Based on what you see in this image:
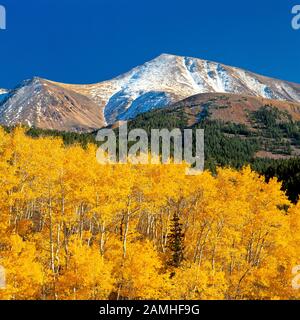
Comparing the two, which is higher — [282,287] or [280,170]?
[280,170]

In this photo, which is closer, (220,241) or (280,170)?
(220,241)

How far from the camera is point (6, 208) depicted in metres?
43.7

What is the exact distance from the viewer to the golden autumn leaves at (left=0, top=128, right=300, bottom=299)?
3328 centimetres

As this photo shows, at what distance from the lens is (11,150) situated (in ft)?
186

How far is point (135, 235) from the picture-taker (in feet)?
146

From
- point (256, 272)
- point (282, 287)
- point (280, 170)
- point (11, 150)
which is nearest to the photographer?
point (282, 287)

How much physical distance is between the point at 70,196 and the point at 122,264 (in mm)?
8093

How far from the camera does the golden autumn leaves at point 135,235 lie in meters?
33.3

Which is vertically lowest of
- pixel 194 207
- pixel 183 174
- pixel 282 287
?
pixel 282 287
